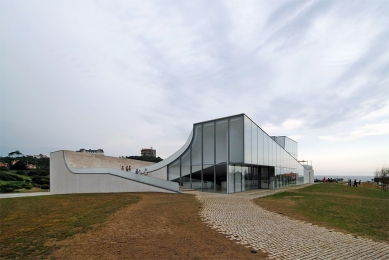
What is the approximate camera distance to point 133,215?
32.2ft

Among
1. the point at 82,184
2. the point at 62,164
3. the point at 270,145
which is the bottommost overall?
the point at 82,184

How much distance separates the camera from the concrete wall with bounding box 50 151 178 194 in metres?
21.7

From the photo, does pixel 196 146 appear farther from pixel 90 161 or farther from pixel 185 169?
pixel 90 161

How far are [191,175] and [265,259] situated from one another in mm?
19022

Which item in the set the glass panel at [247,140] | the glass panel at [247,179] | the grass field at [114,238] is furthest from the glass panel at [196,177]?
the grass field at [114,238]

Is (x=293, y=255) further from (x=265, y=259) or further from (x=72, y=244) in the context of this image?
(x=72, y=244)

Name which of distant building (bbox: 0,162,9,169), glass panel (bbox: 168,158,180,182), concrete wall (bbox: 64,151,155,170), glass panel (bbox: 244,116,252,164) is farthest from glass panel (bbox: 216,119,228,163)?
distant building (bbox: 0,162,9,169)

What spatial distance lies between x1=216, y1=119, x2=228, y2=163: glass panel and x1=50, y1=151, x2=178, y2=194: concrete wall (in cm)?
478

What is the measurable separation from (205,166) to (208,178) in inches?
45.6

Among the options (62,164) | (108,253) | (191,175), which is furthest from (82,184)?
(108,253)

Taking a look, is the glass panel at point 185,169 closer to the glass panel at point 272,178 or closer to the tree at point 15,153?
the glass panel at point 272,178

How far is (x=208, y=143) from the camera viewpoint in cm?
2348

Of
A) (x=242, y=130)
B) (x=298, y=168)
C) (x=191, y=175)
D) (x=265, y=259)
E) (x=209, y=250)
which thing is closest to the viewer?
(x=265, y=259)

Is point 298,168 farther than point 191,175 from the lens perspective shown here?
Yes
